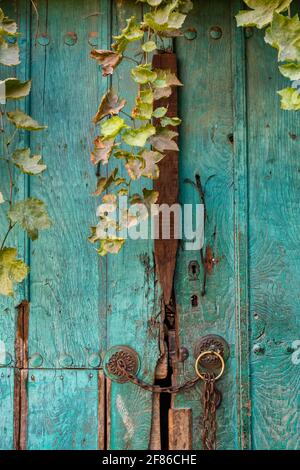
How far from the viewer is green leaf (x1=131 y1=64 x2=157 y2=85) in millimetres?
1681

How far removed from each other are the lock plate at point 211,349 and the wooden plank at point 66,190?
28 cm

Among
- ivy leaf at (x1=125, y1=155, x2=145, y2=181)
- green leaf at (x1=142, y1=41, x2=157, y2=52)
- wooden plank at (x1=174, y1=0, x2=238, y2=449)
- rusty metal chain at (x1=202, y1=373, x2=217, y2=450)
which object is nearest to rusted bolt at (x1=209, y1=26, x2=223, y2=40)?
wooden plank at (x1=174, y1=0, x2=238, y2=449)

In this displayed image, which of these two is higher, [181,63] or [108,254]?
[181,63]

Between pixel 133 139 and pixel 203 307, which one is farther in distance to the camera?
pixel 203 307

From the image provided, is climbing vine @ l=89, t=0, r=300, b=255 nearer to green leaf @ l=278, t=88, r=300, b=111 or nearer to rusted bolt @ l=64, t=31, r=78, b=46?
green leaf @ l=278, t=88, r=300, b=111

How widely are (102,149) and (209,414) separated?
0.80 metres

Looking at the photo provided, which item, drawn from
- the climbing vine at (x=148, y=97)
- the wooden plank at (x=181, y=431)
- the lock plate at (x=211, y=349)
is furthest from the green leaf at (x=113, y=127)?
the wooden plank at (x=181, y=431)

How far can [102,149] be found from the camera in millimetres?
1718

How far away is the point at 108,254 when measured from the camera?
190 cm

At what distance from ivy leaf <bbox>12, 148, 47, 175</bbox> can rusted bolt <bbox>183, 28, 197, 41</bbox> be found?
0.57 m

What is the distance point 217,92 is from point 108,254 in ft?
1.86
